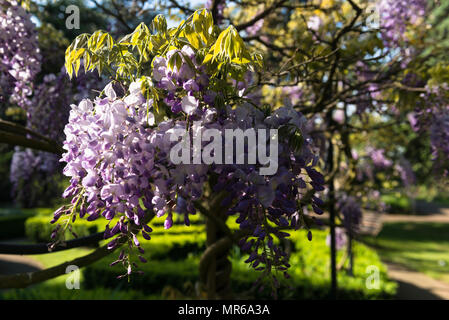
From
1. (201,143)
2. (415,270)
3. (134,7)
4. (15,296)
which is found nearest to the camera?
(201,143)

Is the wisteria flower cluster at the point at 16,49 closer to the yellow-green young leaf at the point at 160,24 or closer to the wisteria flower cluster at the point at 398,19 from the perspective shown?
the yellow-green young leaf at the point at 160,24

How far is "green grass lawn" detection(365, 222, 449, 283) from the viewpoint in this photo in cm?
972

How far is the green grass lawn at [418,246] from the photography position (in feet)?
31.9

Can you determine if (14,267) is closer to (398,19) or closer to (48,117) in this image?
(48,117)

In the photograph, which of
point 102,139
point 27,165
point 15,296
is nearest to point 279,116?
point 102,139

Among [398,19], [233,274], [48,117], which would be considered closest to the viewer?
[48,117]

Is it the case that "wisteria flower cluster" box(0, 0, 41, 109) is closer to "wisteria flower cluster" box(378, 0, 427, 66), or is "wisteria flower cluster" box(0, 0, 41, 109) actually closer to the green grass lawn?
"wisteria flower cluster" box(378, 0, 427, 66)

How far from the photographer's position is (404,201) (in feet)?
77.9

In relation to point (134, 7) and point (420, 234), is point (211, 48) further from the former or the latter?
point (420, 234)

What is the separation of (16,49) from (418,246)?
45.0ft

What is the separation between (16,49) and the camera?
2.85 metres

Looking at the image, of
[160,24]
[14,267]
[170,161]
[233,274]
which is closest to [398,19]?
[160,24]

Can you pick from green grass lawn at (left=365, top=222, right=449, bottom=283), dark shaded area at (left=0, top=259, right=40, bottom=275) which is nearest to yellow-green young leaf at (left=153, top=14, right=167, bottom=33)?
dark shaded area at (left=0, top=259, right=40, bottom=275)
